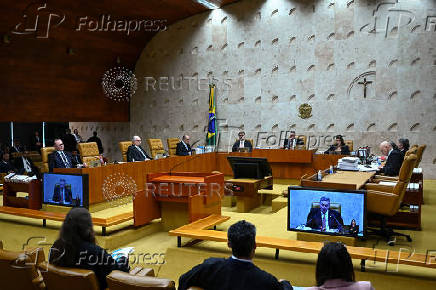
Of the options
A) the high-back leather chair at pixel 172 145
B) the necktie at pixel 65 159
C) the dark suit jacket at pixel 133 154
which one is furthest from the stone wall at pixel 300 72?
the necktie at pixel 65 159

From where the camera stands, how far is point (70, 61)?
11.3m

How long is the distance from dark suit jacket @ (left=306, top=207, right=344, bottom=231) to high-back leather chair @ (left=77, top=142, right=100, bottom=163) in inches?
179

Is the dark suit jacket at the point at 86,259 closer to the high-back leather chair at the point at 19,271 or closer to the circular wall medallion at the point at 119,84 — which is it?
the high-back leather chair at the point at 19,271

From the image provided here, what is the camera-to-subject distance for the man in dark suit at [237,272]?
215cm

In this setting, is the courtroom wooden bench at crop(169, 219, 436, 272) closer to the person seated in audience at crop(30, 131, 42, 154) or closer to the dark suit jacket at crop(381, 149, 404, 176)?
the dark suit jacket at crop(381, 149, 404, 176)

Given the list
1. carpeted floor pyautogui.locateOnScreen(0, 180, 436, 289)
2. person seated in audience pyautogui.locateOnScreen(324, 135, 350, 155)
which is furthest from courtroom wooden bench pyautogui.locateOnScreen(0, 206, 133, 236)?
person seated in audience pyautogui.locateOnScreen(324, 135, 350, 155)

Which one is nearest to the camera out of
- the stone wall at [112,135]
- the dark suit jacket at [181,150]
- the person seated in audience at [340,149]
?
the person seated in audience at [340,149]

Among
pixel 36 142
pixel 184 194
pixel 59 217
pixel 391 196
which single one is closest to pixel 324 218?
pixel 391 196

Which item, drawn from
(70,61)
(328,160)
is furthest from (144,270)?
(70,61)

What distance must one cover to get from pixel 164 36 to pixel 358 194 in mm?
10275

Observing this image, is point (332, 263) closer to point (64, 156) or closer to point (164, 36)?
point (64, 156)

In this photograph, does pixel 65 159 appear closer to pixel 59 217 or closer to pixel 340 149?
pixel 59 217

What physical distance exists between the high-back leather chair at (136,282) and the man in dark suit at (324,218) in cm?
226

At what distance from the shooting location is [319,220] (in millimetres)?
4152
